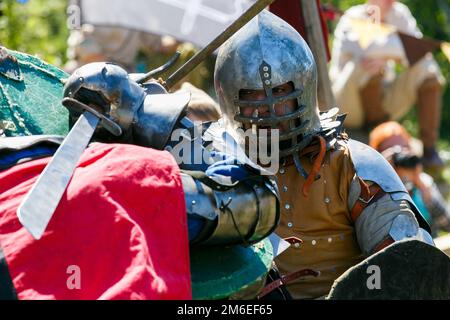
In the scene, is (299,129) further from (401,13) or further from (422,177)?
(401,13)

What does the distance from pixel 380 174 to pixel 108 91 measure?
1.31 meters

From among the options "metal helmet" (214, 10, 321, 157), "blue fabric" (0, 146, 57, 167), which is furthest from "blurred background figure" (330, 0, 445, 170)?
"blue fabric" (0, 146, 57, 167)

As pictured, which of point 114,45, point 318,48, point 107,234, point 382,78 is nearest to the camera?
point 107,234

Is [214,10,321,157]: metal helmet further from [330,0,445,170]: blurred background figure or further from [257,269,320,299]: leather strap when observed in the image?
[330,0,445,170]: blurred background figure

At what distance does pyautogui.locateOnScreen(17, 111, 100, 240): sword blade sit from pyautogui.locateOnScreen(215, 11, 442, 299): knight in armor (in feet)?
3.68

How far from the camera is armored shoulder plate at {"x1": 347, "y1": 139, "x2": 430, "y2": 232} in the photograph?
4.79 metres

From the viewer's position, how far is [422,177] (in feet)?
25.1

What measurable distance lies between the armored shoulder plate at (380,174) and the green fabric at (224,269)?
2.91ft

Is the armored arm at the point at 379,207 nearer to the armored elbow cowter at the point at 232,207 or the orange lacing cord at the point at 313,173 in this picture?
the orange lacing cord at the point at 313,173

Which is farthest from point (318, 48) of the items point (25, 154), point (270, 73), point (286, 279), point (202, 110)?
point (25, 154)

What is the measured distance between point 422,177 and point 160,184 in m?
4.21

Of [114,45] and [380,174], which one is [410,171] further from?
[380,174]

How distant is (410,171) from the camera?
736 cm

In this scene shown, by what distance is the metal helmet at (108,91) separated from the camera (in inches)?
155
